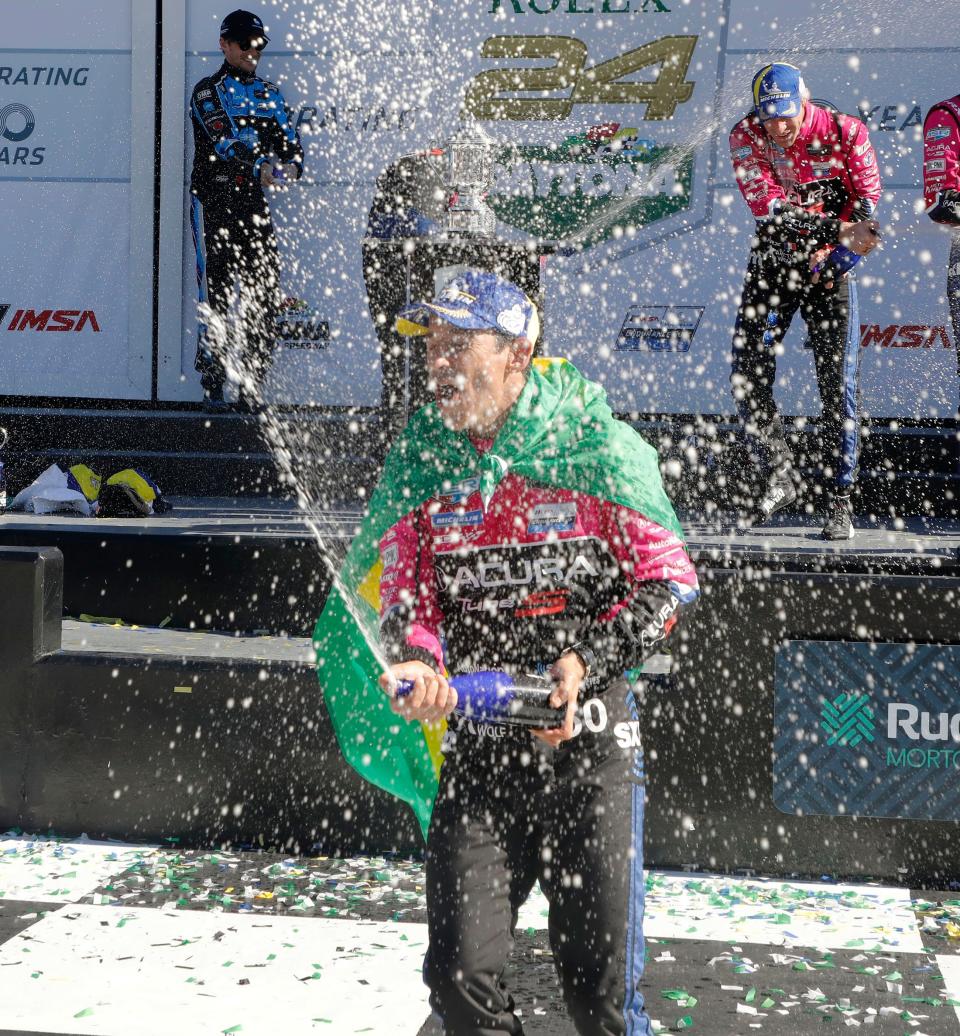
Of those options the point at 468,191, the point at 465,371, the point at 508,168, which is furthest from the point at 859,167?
the point at 465,371

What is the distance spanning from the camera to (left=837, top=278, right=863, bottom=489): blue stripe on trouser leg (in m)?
5.65

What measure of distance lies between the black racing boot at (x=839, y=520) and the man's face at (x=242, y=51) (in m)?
4.70

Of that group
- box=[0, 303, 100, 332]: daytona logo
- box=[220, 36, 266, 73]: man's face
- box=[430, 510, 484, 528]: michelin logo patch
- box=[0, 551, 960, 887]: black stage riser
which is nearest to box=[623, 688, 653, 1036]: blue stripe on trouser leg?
box=[430, 510, 484, 528]: michelin logo patch

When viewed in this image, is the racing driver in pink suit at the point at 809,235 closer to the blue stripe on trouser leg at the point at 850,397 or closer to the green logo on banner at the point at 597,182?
the blue stripe on trouser leg at the point at 850,397

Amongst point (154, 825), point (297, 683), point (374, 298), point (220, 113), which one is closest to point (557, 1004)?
point (297, 683)

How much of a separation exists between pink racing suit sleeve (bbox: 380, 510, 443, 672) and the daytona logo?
22.0ft

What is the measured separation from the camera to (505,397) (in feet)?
9.18

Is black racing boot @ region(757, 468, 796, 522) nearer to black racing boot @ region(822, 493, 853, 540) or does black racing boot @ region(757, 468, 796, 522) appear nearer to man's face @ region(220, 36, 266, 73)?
black racing boot @ region(822, 493, 853, 540)

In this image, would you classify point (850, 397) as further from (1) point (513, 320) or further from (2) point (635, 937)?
(2) point (635, 937)

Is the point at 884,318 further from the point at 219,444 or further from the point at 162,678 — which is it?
the point at 162,678

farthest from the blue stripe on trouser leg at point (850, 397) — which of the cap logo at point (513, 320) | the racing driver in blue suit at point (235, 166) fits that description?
the racing driver in blue suit at point (235, 166)

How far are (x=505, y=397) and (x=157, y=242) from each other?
6751 millimetres

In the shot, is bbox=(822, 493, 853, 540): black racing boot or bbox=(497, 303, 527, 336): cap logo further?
bbox=(822, 493, 853, 540): black racing boot

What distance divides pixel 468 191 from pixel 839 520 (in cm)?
225
